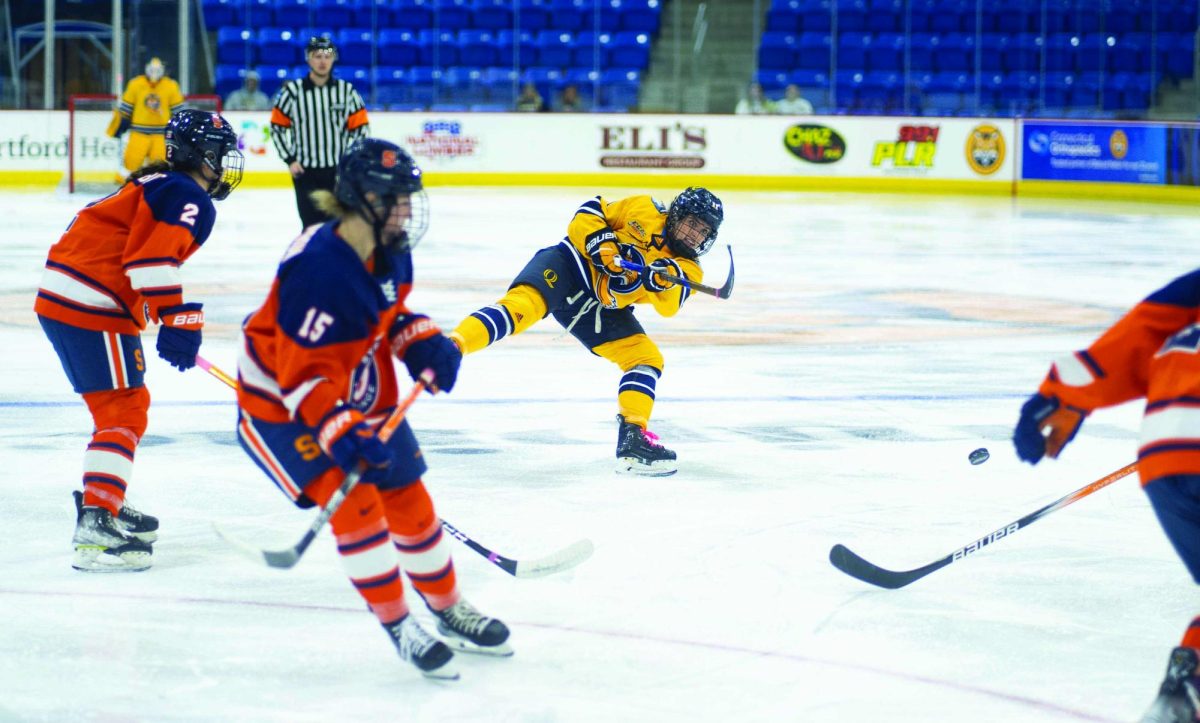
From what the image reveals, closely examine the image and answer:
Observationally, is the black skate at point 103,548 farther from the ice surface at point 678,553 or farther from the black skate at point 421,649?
the black skate at point 421,649

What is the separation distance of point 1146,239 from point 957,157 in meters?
5.18

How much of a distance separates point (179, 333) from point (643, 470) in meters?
1.58

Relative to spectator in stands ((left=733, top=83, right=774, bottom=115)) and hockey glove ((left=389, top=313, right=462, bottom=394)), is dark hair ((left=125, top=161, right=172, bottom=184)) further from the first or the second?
spectator in stands ((left=733, top=83, right=774, bottom=115))

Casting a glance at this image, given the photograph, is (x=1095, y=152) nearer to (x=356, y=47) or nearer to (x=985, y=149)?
(x=985, y=149)

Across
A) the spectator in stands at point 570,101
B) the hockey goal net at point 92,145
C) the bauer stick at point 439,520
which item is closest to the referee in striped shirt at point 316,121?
the bauer stick at point 439,520

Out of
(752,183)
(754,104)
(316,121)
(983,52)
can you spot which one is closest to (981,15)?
(983,52)

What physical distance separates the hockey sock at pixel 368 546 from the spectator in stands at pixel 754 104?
575 inches

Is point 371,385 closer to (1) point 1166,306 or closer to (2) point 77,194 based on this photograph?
(1) point 1166,306

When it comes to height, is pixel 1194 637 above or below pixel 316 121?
below

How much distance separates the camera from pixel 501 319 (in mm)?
4699

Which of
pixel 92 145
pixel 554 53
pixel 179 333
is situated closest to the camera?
pixel 179 333

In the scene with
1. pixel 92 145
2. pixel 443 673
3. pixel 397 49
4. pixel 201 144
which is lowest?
pixel 443 673

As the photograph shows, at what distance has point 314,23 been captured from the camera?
59.4 ft

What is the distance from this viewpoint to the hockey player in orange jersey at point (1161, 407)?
88.2 inches
